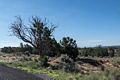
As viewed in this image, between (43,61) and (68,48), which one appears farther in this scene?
(68,48)

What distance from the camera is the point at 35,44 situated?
5391 cm

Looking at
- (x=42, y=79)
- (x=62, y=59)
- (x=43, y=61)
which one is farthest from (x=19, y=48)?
(x=42, y=79)

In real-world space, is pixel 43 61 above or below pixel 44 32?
below

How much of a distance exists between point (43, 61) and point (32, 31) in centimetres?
1695

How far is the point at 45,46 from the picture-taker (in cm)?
5534

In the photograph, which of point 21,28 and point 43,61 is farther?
point 21,28

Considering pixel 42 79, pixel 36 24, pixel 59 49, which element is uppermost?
pixel 36 24

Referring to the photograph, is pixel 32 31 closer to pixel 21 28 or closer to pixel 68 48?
pixel 21 28

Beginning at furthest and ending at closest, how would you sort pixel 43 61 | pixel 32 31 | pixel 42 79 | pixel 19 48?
pixel 19 48
pixel 32 31
pixel 43 61
pixel 42 79

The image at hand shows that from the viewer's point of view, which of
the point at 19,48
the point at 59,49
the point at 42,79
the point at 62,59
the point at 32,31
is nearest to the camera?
the point at 42,79

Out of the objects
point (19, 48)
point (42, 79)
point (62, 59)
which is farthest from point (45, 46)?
point (19, 48)

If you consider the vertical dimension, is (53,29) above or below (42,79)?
above

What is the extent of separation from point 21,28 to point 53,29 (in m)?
5.90

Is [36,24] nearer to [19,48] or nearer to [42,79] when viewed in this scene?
[42,79]
